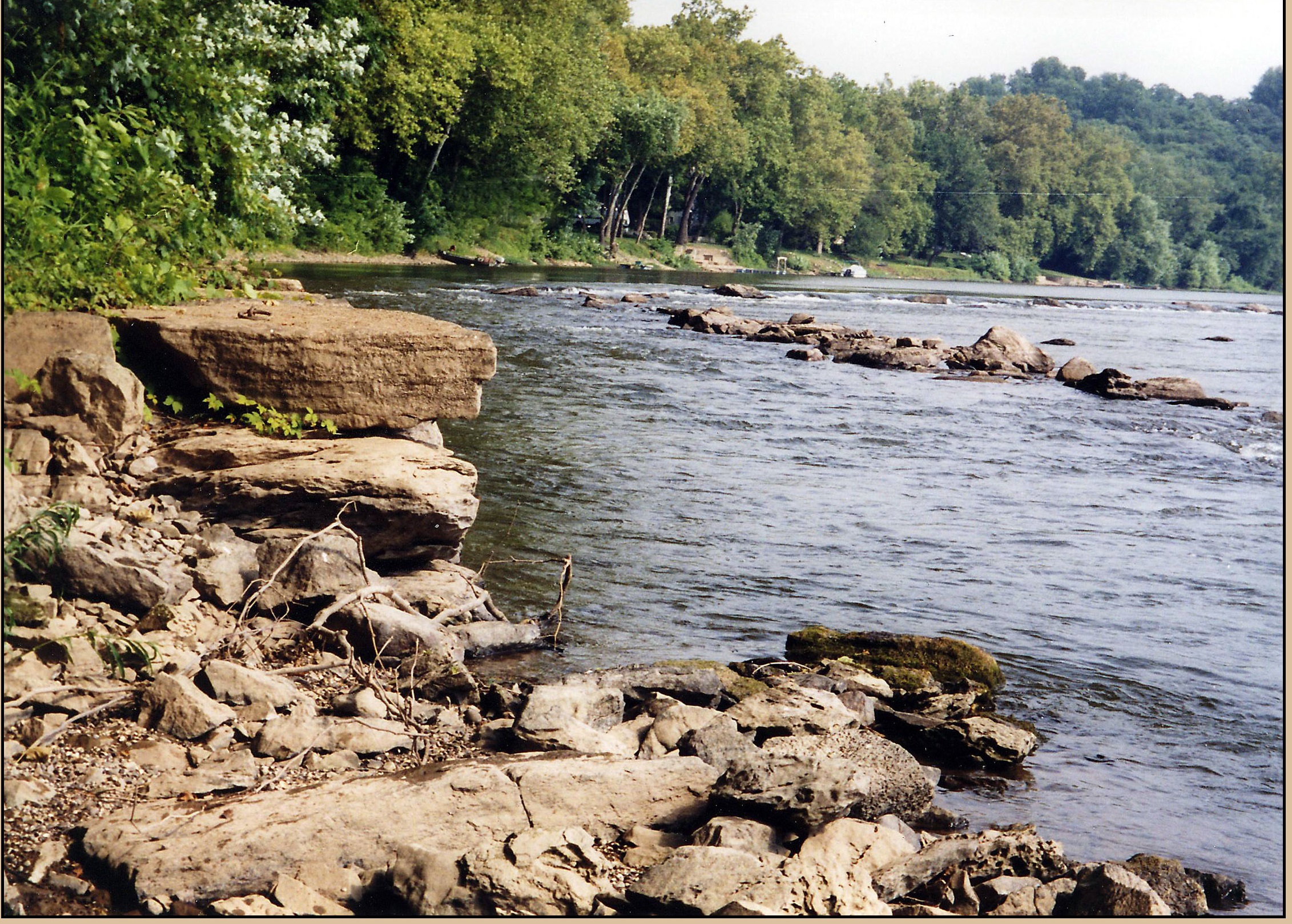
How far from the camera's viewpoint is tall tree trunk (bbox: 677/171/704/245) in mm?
72875

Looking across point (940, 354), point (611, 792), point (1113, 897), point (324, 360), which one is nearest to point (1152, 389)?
point (940, 354)

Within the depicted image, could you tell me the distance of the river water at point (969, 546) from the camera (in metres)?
6.11

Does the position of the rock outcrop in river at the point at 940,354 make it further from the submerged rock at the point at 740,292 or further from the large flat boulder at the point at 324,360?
the large flat boulder at the point at 324,360

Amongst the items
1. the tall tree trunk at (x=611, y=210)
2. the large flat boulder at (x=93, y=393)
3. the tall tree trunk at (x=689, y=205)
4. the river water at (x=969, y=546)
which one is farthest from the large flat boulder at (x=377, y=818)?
the tall tree trunk at (x=689, y=205)

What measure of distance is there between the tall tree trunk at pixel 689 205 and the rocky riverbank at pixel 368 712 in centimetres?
6707

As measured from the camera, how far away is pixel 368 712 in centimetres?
515

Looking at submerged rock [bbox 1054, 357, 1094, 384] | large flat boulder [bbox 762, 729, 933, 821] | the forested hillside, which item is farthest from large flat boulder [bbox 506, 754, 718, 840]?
submerged rock [bbox 1054, 357, 1094, 384]

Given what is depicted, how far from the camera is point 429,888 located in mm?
3852

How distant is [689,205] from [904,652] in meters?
68.7

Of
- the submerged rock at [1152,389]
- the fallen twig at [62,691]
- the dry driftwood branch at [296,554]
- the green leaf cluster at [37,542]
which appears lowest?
the fallen twig at [62,691]

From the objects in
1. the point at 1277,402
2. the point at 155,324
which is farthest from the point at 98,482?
the point at 1277,402

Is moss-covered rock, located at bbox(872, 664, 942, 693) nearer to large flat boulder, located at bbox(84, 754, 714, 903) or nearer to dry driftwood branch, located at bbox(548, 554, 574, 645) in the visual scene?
dry driftwood branch, located at bbox(548, 554, 574, 645)

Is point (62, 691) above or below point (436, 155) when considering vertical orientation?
below

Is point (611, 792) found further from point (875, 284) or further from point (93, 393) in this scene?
point (875, 284)
